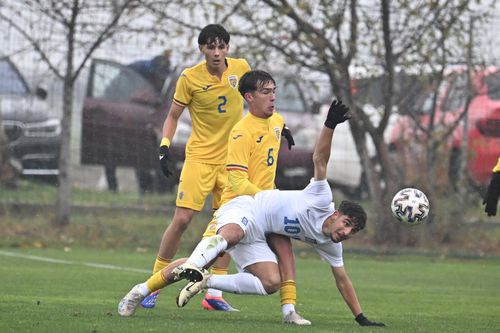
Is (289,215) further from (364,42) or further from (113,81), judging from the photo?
(113,81)

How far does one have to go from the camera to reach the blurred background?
55.3 feet

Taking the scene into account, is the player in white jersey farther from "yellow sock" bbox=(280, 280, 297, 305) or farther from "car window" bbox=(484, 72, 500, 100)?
"car window" bbox=(484, 72, 500, 100)

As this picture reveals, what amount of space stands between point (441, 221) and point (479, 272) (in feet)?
8.04

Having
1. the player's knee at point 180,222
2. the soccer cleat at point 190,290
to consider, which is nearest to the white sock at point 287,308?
the soccer cleat at point 190,290

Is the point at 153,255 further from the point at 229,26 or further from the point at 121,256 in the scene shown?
the point at 229,26

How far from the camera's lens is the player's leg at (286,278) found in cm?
836

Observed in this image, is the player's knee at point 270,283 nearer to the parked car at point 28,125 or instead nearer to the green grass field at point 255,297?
the green grass field at point 255,297

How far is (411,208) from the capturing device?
28.3ft

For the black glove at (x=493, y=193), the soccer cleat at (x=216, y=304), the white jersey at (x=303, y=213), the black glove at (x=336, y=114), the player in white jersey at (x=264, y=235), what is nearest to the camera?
the black glove at (x=336, y=114)

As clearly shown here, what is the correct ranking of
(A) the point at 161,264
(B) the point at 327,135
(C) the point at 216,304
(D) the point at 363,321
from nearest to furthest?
(B) the point at 327,135 → (D) the point at 363,321 → (C) the point at 216,304 → (A) the point at 161,264

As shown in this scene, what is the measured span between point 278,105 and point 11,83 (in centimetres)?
374

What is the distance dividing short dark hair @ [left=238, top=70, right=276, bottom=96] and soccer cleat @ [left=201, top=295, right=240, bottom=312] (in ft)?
5.38

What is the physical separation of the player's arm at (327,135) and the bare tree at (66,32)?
9.63 m

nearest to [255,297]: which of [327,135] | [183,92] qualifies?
[183,92]
